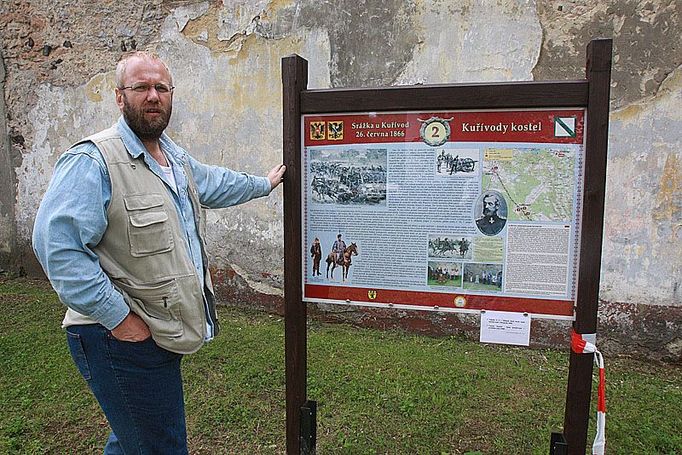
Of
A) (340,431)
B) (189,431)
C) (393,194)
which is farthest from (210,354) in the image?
(393,194)

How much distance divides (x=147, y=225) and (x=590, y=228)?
5.50 ft

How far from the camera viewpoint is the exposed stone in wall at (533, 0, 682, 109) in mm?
3834

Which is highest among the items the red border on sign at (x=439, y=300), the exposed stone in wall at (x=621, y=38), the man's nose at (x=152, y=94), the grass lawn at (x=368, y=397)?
the exposed stone in wall at (x=621, y=38)

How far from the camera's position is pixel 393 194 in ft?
8.11

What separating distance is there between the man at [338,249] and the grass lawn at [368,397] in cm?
111

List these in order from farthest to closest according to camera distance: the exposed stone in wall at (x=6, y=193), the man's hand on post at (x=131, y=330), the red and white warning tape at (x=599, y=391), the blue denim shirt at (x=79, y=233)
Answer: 1. the exposed stone in wall at (x=6, y=193)
2. the red and white warning tape at (x=599, y=391)
3. the man's hand on post at (x=131, y=330)
4. the blue denim shirt at (x=79, y=233)

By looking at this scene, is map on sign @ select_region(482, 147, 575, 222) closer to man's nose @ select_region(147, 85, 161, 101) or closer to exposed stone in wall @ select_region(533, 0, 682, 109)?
man's nose @ select_region(147, 85, 161, 101)

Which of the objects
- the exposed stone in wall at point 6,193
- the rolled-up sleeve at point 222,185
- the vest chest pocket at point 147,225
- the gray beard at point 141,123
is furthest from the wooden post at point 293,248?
the exposed stone in wall at point 6,193

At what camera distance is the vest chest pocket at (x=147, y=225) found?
74.9 inches

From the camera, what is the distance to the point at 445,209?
2.40 metres

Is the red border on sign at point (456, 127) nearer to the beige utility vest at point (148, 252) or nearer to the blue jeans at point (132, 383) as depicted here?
the beige utility vest at point (148, 252)

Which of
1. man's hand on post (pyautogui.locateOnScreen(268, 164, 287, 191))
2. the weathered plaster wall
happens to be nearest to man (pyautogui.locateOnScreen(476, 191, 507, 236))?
man's hand on post (pyautogui.locateOnScreen(268, 164, 287, 191))

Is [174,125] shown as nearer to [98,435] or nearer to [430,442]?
[98,435]

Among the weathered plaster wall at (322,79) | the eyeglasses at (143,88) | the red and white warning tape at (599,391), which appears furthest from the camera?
the weathered plaster wall at (322,79)
